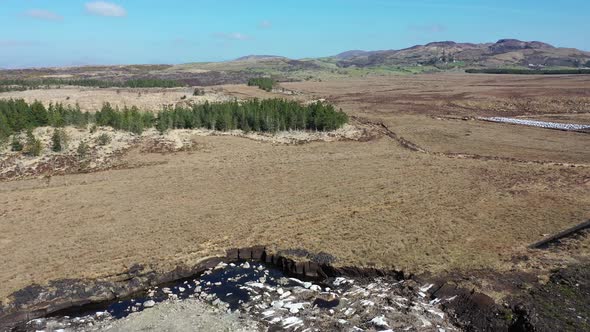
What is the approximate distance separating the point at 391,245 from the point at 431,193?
680cm

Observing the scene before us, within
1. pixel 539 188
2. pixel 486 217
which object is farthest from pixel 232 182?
pixel 539 188

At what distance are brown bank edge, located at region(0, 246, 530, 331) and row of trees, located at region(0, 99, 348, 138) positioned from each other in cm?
2153

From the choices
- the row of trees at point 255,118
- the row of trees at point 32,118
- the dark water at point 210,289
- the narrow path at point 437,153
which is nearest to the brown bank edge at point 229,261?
the dark water at point 210,289

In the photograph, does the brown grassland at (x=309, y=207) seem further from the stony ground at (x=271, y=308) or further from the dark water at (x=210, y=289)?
the stony ground at (x=271, y=308)

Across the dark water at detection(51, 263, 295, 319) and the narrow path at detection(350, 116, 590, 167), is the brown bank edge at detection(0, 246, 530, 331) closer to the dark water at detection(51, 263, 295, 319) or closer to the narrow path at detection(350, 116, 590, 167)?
the dark water at detection(51, 263, 295, 319)

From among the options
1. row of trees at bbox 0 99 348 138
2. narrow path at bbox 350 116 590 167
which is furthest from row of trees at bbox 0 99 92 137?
narrow path at bbox 350 116 590 167

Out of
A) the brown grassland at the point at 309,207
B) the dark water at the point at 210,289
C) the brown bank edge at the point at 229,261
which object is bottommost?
the dark water at the point at 210,289

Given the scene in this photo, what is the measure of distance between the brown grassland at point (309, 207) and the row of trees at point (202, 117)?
465cm

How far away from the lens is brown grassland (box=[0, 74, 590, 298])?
15281 millimetres

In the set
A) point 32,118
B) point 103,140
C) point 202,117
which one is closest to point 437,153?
point 202,117

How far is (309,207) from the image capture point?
2016 cm

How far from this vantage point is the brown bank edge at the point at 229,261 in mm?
11781

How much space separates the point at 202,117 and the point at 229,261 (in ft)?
81.4

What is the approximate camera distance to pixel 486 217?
18672 millimetres
